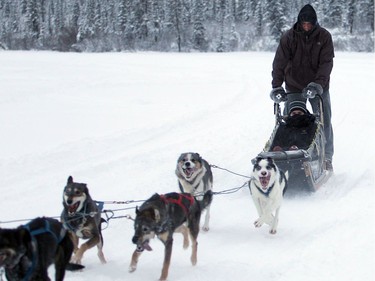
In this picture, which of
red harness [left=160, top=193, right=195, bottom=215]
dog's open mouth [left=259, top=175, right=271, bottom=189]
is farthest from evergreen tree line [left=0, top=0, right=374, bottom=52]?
red harness [left=160, top=193, right=195, bottom=215]

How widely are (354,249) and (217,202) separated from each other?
228 cm

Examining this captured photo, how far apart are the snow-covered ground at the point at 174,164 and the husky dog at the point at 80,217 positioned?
0.26m

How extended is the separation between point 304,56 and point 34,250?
17.3 feet

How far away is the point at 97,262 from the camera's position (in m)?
4.78

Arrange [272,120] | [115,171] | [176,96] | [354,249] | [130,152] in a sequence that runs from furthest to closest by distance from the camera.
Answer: [176,96]
[272,120]
[130,152]
[115,171]
[354,249]

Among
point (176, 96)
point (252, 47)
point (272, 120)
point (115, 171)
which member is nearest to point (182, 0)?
point (252, 47)

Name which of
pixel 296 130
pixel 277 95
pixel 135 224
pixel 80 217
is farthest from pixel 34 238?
pixel 296 130

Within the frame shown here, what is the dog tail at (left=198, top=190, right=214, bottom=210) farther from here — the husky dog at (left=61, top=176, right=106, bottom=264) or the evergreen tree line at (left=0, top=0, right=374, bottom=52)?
the evergreen tree line at (left=0, top=0, right=374, bottom=52)

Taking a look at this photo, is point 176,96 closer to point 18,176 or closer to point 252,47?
point 18,176

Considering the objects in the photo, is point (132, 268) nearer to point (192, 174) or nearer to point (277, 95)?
point (192, 174)

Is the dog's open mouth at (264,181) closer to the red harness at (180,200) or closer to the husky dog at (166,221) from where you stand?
the husky dog at (166,221)

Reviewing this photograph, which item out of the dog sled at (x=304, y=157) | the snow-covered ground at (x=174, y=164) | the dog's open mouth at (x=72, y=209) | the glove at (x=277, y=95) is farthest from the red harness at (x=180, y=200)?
the glove at (x=277, y=95)

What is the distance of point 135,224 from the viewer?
4105 mm

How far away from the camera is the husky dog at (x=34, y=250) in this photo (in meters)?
3.22
